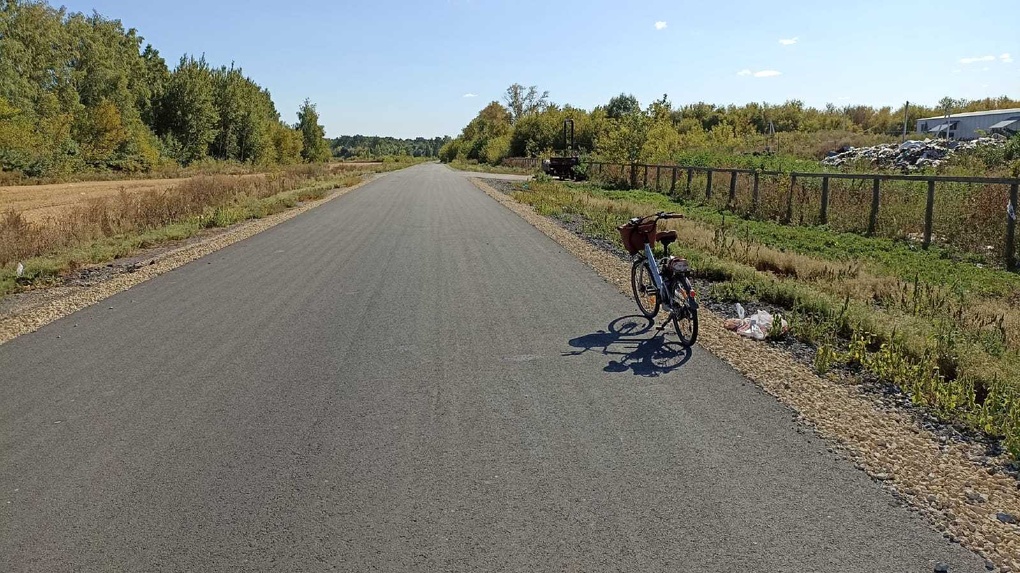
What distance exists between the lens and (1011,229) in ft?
37.9

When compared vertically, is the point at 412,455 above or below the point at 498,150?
below

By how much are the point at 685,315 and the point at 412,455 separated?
11.8 ft

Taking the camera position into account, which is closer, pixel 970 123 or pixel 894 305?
pixel 894 305

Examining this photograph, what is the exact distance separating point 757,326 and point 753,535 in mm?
4284

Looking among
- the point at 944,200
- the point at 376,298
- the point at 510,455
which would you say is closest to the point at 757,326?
the point at 510,455

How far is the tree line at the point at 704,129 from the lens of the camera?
35.8 meters

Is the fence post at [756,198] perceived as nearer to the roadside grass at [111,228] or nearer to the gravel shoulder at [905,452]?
the gravel shoulder at [905,452]

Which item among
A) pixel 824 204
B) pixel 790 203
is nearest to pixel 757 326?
pixel 824 204

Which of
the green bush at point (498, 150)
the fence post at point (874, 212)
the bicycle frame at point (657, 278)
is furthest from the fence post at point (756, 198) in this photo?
the green bush at point (498, 150)

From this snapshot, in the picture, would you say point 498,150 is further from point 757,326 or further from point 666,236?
point 757,326

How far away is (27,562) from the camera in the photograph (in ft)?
10.7

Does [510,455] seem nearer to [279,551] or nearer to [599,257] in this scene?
[279,551]

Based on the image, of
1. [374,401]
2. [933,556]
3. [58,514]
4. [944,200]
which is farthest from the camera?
[944,200]

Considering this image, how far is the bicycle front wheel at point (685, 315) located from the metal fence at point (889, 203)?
7902 mm
